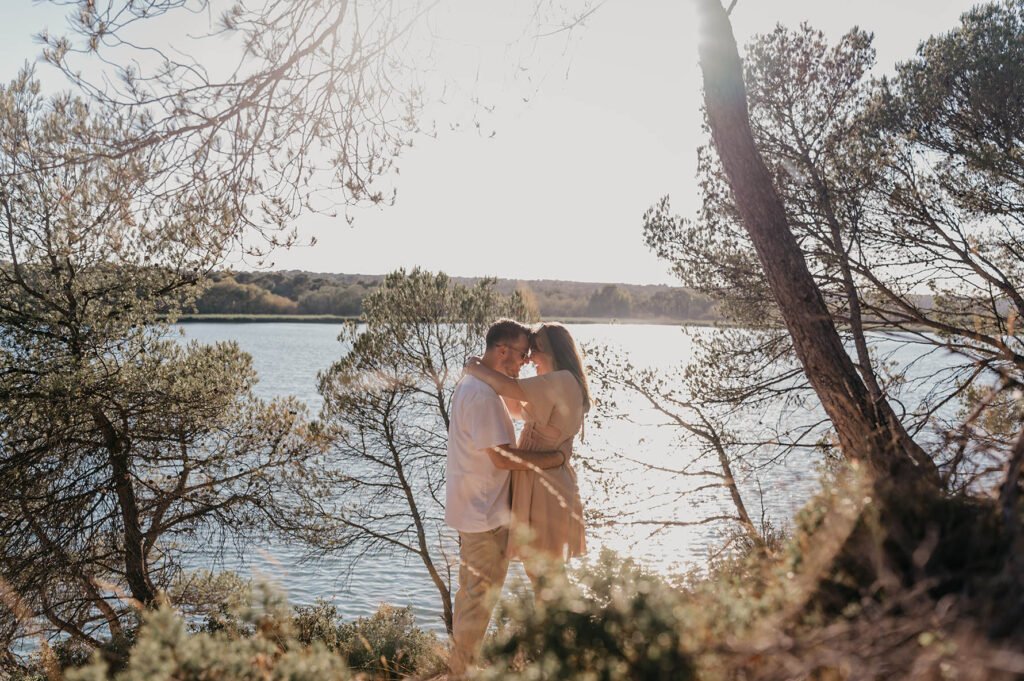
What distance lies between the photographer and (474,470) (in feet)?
12.3

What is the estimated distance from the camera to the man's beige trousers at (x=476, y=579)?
3.62 meters

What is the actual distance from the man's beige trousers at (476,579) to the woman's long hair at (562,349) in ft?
2.73

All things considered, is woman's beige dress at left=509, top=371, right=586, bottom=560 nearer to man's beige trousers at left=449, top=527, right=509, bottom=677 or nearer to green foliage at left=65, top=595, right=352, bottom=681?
man's beige trousers at left=449, top=527, right=509, bottom=677

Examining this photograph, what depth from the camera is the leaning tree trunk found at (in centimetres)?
383

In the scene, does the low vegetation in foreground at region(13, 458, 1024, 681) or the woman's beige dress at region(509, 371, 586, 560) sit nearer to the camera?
the low vegetation in foreground at region(13, 458, 1024, 681)

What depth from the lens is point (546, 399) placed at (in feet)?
12.4

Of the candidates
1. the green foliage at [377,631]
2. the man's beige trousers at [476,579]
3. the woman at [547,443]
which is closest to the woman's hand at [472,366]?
the woman at [547,443]

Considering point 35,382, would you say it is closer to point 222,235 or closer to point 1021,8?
point 222,235

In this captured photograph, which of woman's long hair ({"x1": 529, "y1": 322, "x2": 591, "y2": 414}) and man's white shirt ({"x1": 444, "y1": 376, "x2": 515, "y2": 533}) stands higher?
woman's long hair ({"x1": 529, "y1": 322, "x2": 591, "y2": 414})

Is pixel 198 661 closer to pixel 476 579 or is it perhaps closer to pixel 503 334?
pixel 476 579

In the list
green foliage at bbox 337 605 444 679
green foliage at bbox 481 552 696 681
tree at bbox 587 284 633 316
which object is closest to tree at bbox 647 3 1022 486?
green foliage at bbox 481 552 696 681

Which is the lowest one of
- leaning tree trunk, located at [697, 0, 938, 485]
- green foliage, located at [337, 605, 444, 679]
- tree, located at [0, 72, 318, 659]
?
green foliage, located at [337, 605, 444, 679]

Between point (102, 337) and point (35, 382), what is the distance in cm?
82

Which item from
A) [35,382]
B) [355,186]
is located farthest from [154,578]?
[355,186]
